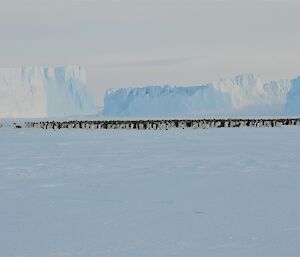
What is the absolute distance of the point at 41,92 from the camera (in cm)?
9769

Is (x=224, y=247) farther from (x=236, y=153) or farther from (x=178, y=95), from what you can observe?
(x=178, y=95)

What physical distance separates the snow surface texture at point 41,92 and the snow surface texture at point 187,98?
10605 millimetres

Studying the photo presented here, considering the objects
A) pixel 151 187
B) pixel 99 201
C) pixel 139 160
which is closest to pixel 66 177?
pixel 151 187

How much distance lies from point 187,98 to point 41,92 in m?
29.9

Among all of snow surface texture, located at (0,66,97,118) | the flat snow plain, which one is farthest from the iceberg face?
the flat snow plain

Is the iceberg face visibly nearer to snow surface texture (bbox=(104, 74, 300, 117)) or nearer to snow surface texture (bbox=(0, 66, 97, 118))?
snow surface texture (bbox=(104, 74, 300, 117))

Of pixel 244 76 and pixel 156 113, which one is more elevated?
pixel 244 76

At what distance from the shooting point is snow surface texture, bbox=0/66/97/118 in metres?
96.6

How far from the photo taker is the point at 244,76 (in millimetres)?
121938

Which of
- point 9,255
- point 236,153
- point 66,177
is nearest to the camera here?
point 9,255

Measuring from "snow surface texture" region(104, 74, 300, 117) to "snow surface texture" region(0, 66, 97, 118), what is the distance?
1060 cm

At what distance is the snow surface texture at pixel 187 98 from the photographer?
365ft

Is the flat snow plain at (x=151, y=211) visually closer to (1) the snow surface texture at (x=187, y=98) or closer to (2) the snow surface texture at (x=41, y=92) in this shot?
(2) the snow surface texture at (x=41, y=92)

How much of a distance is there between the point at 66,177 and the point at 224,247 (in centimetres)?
618
